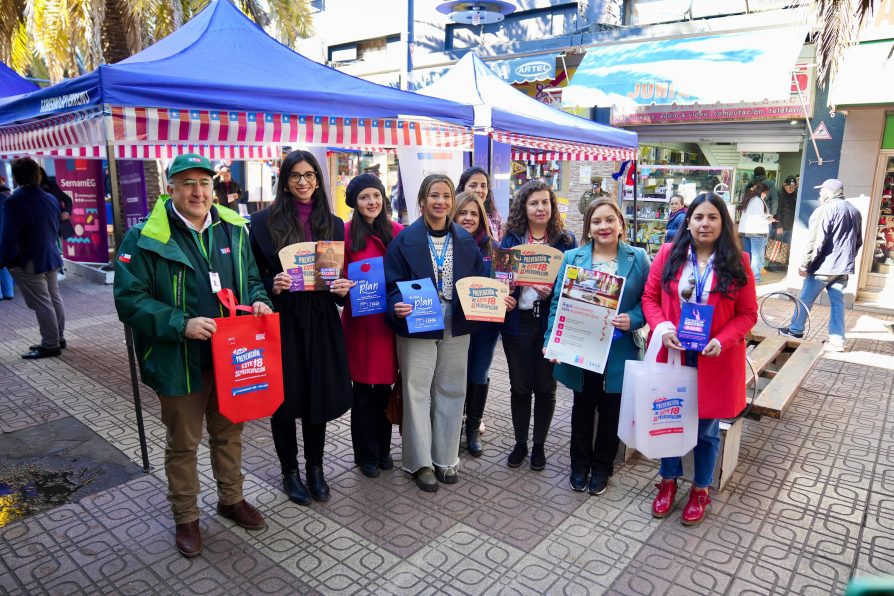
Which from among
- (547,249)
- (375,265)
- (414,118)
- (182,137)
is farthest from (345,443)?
(414,118)

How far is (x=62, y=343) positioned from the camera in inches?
273

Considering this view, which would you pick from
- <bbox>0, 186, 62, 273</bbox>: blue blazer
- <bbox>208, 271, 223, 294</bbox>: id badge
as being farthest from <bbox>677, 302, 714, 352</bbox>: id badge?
<bbox>0, 186, 62, 273</bbox>: blue blazer

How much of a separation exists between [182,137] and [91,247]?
873cm

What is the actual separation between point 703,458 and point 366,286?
2.23 metres

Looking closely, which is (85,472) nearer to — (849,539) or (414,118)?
(414,118)

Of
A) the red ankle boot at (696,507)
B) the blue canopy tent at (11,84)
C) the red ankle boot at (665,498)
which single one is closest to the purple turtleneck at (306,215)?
the red ankle boot at (665,498)

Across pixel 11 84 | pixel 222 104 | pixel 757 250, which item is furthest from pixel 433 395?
pixel 757 250

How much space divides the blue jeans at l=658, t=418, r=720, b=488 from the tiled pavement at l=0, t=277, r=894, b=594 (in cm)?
28

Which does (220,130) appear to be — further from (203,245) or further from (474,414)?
(474,414)

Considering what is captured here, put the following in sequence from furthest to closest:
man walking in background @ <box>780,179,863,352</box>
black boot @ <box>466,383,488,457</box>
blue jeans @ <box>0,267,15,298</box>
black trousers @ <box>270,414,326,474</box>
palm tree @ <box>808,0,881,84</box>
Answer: blue jeans @ <box>0,267,15,298</box>
man walking in background @ <box>780,179,863,352</box>
palm tree @ <box>808,0,881,84</box>
black boot @ <box>466,383,488,457</box>
black trousers @ <box>270,414,326,474</box>

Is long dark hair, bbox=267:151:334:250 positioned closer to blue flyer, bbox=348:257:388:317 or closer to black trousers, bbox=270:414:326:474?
blue flyer, bbox=348:257:388:317

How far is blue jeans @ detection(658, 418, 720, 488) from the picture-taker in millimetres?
3459

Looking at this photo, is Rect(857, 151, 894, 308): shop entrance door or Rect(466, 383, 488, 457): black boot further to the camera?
Rect(857, 151, 894, 308): shop entrance door

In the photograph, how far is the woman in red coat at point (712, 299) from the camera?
3.24 meters
